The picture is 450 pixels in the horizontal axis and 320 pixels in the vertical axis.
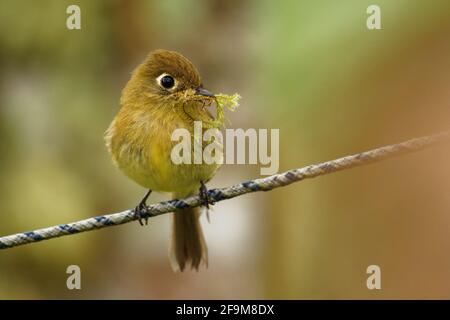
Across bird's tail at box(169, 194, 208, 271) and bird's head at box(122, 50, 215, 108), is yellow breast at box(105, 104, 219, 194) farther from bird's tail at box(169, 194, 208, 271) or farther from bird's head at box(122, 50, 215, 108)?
bird's tail at box(169, 194, 208, 271)

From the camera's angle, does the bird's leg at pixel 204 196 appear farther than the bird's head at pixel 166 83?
No

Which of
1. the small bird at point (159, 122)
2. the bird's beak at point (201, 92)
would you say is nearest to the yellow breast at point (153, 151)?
the small bird at point (159, 122)

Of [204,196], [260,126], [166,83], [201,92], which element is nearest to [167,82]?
[166,83]

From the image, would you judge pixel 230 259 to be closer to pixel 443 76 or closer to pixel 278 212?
pixel 278 212

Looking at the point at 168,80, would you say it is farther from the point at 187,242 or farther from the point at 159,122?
the point at 187,242

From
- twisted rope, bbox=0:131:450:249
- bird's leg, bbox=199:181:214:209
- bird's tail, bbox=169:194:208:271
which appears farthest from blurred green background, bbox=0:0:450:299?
twisted rope, bbox=0:131:450:249

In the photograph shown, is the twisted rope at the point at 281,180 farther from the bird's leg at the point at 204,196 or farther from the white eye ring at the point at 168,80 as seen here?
the white eye ring at the point at 168,80

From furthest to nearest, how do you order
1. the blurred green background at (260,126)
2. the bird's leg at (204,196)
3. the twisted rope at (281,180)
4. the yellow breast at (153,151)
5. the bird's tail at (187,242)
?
the blurred green background at (260,126), the bird's tail at (187,242), the yellow breast at (153,151), the bird's leg at (204,196), the twisted rope at (281,180)

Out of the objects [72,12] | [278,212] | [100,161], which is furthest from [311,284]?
[72,12]
